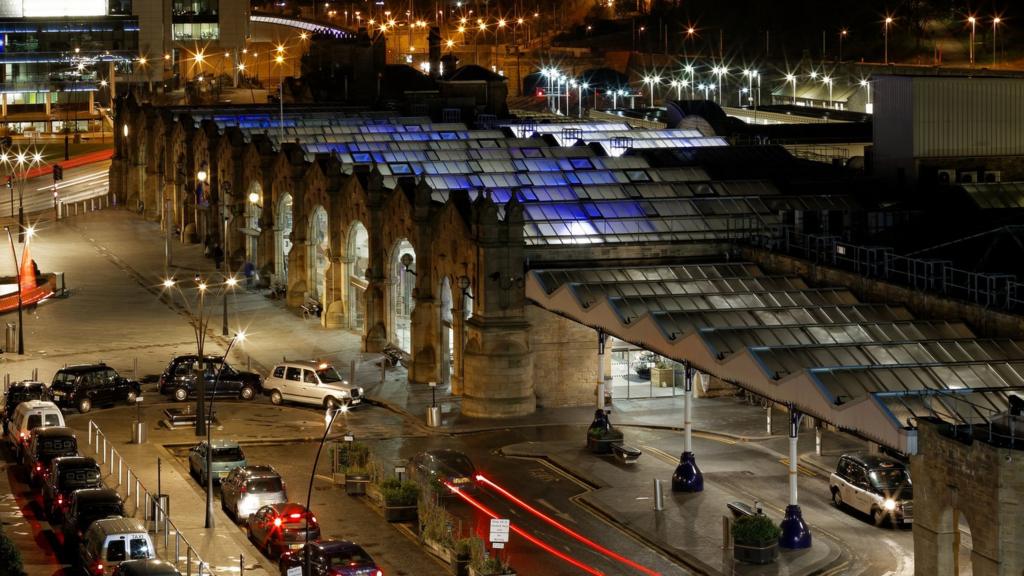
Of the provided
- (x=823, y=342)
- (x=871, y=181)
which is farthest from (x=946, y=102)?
(x=823, y=342)

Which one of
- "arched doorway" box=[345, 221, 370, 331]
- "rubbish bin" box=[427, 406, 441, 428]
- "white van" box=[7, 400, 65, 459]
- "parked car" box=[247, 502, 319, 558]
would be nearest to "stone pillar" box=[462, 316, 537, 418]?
"rubbish bin" box=[427, 406, 441, 428]

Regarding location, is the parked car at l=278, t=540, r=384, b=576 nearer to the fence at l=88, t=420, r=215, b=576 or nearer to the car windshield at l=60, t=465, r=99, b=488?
the fence at l=88, t=420, r=215, b=576

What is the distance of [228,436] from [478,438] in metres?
10.3

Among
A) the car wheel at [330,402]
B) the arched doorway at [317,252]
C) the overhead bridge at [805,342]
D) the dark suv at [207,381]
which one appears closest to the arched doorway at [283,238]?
the arched doorway at [317,252]

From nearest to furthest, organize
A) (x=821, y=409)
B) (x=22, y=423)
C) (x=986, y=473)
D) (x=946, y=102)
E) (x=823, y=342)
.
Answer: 1. (x=986, y=473)
2. (x=821, y=409)
3. (x=823, y=342)
4. (x=22, y=423)
5. (x=946, y=102)

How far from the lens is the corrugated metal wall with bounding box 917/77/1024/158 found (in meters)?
90.6

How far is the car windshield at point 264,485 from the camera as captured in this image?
6000 cm

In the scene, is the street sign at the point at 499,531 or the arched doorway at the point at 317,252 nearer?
the street sign at the point at 499,531

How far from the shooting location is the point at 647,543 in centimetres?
5738

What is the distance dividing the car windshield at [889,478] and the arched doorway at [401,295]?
111ft

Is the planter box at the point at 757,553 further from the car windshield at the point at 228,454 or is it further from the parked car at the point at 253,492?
the car windshield at the point at 228,454

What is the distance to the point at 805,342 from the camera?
64.9m

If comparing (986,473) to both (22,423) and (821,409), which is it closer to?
(821,409)

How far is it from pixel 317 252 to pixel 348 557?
51558 millimetres
